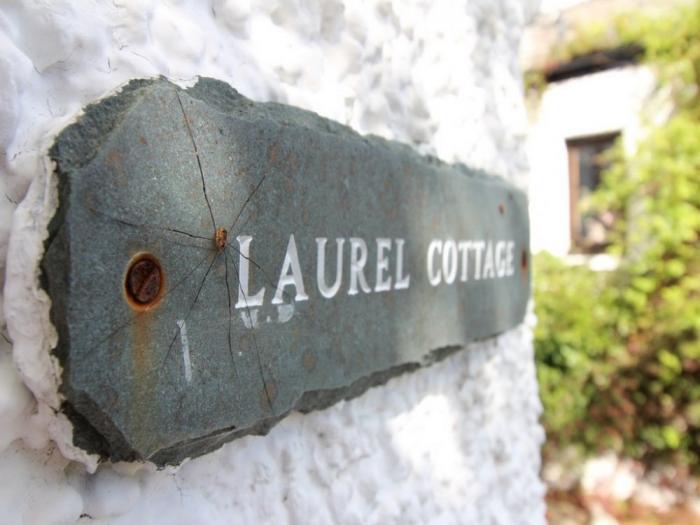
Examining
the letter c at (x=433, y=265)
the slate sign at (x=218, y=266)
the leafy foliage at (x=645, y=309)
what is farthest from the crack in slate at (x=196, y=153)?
the leafy foliage at (x=645, y=309)

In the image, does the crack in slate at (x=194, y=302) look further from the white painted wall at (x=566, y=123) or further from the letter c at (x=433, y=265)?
the white painted wall at (x=566, y=123)

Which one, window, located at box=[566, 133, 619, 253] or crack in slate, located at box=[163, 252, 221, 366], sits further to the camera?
window, located at box=[566, 133, 619, 253]

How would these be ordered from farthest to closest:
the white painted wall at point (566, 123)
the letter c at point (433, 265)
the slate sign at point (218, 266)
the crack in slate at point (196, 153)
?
the white painted wall at point (566, 123) < the letter c at point (433, 265) < the crack in slate at point (196, 153) < the slate sign at point (218, 266)

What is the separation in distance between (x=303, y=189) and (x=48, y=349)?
0.43 meters

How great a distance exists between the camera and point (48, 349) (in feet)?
2.08

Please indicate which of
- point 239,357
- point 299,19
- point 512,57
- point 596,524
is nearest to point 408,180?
point 299,19

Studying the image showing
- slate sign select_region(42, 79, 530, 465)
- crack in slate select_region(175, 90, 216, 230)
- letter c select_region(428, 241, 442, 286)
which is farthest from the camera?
letter c select_region(428, 241, 442, 286)

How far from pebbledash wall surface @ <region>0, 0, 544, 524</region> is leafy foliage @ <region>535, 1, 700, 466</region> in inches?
82.5

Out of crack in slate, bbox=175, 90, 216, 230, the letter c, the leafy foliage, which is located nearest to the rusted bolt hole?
crack in slate, bbox=175, 90, 216, 230

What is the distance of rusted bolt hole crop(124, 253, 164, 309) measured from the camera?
2.21ft

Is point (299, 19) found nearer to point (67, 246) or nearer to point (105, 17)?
point (105, 17)

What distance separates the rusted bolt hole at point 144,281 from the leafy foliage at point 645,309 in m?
3.66

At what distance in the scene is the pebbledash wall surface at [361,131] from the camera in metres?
0.66

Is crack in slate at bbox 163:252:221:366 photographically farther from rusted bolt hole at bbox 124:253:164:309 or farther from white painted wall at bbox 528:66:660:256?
white painted wall at bbox 528:66:660:256
